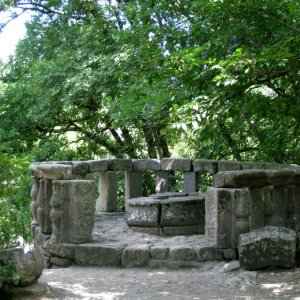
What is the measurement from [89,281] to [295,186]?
3589 mm

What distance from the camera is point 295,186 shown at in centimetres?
898

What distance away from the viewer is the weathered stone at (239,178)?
317 inches

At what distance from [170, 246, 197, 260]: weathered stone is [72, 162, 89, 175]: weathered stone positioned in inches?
138

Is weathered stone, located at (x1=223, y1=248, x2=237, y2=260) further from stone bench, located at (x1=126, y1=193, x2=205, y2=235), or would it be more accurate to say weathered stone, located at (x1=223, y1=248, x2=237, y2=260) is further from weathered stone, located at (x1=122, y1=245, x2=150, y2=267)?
stone bench, located at (x1=126, y1=193, x2=205, y2=235)

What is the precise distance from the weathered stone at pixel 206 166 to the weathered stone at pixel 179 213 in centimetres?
178

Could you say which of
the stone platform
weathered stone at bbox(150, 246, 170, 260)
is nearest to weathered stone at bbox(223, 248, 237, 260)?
the stone platform

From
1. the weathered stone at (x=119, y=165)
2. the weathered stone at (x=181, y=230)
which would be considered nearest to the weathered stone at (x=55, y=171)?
the weathered stone at (x=181, y=230)

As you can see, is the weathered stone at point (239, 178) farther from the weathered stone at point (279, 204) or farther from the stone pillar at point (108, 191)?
the stone pillar at point (108, 191)

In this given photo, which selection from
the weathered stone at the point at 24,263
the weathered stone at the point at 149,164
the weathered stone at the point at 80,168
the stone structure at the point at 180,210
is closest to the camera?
the weathered stone at the point at 24,263

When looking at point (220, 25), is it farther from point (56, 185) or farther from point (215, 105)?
point (56, 185)

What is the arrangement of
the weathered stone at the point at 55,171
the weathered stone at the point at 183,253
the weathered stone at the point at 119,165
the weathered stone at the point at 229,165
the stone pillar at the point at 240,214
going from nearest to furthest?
the stone pillar at the point at 240,214
the weathered stone at the point at 183,253
the weathered stone at the point at 55,171
the weathered stone at the point at 229,165
the weathered stone at the point at 119,165

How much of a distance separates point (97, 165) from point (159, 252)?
391 centimetres

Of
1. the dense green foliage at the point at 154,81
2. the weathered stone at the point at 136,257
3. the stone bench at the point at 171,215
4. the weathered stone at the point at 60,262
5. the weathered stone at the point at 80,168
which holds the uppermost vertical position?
the dense green foliage at the point at 154,81

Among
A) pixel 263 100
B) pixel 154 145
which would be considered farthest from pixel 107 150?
pixel 263 100
